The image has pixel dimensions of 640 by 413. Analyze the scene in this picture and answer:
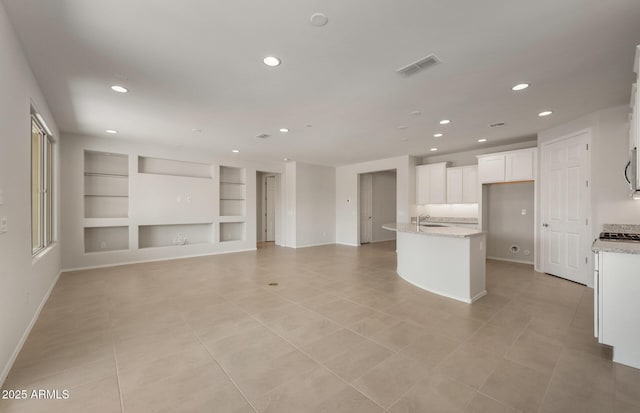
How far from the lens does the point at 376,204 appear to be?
33.0ft

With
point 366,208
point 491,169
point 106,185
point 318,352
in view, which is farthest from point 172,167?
point 491,169

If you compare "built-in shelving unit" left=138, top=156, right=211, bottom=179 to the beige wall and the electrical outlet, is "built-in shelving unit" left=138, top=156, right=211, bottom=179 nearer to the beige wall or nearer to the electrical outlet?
the beige wall

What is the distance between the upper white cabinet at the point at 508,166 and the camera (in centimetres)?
A: 565

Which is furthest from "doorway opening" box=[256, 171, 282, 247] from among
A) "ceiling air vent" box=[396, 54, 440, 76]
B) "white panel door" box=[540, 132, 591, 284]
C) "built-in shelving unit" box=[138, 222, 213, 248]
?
"white panel door" box=[540, 132, 591, 284]

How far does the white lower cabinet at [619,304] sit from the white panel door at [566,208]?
2.76 meters

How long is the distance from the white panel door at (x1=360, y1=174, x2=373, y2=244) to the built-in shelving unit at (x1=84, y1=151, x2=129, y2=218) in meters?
6.96

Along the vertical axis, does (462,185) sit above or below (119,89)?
below

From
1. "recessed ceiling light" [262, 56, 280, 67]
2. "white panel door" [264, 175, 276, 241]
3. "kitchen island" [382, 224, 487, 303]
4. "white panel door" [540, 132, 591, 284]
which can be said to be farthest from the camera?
"white panel door" [264, 175, 276, 241]

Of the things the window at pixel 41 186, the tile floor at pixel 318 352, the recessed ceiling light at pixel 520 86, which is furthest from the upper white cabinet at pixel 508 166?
the window at pixel 41 186

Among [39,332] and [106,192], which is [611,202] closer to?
[39,332]

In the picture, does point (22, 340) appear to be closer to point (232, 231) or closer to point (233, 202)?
point (232, 231)

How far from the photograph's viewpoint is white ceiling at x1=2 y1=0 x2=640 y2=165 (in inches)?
79.9

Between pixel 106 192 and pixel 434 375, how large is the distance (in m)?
7.31

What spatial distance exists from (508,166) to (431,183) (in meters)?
1.89
